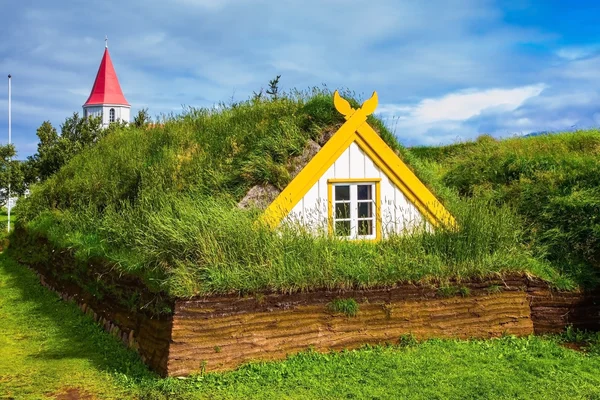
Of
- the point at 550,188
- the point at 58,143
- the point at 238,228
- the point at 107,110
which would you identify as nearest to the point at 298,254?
the point at 238,228

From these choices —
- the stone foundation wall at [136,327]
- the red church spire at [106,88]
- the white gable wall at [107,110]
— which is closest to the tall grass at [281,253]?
the stone foundation wall at [136,327]

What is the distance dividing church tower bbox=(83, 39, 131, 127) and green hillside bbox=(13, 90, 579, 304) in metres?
44.7

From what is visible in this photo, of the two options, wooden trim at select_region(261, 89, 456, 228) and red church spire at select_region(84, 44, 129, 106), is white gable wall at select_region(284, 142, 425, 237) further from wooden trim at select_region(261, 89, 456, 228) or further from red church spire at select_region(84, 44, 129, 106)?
red church spire at select_region(84, 44, 129, 106)

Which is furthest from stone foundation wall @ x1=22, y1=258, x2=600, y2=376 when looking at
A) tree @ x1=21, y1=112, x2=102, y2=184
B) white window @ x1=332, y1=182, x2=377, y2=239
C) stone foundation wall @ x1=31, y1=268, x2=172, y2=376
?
tree @ x1=21, y1=112, x2=102, y2=184

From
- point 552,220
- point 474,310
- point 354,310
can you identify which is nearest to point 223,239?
point 354,310

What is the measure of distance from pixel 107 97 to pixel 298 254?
52.9 metres

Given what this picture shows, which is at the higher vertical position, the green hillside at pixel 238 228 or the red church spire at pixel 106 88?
the red church spire at pixel 106 88

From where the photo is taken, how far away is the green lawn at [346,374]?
5.94 meters

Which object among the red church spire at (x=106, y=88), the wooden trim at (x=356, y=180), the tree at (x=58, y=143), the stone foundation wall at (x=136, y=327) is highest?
the red church spire at (x=106, y=88)

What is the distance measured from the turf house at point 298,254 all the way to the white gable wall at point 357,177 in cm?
2

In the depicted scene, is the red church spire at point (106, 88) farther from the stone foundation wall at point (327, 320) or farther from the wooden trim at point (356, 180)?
the wooden trim at point (356, 180)

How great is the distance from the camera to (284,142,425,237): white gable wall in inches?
329

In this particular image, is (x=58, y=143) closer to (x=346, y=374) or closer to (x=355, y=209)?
(x=355, y=209)

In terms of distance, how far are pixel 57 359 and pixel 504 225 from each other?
647cm
